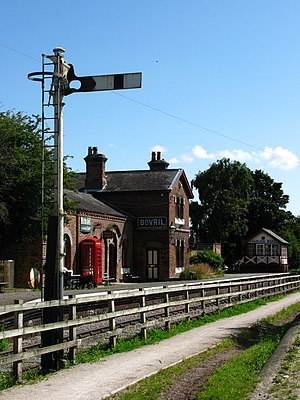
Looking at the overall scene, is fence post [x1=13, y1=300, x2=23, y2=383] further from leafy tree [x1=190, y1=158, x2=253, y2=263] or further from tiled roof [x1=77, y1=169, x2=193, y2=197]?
leafy tree [x1=190, y1=158, x2=253, y2=263]

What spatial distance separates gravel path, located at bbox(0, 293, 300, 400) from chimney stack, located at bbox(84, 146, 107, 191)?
29.6m

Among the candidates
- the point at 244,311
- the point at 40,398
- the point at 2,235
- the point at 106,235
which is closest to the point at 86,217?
the point at 106,235

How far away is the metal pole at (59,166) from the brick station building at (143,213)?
28718mm

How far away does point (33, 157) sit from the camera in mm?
27531

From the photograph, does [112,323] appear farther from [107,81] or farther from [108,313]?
[107,81]

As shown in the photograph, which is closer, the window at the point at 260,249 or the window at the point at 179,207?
the window at the point at 179,207

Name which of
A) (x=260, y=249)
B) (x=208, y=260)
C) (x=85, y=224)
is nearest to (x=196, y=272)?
(x=208, y=260)

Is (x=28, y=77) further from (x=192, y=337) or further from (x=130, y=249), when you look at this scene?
(x=130, y=249)

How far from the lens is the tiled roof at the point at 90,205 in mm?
35406

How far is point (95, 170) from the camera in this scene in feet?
146

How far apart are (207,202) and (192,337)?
60.9 metres

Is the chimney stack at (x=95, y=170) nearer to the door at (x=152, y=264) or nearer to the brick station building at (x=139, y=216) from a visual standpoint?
the brick station building at (x=139, y=216)

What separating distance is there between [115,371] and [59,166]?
343 cm

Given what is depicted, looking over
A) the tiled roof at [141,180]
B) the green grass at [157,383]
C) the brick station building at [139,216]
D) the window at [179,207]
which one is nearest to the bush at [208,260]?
the brick station building at [139,216]
